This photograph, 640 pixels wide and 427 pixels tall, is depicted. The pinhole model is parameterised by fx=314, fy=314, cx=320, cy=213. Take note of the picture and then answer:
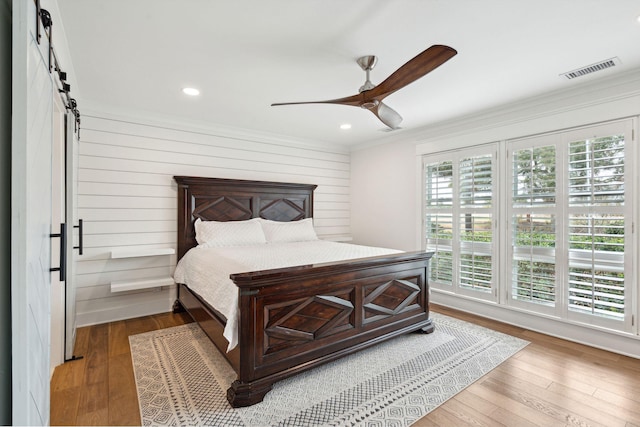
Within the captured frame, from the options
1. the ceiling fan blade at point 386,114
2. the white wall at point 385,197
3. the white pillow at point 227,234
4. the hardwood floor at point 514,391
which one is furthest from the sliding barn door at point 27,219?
the white wall at point 385,197

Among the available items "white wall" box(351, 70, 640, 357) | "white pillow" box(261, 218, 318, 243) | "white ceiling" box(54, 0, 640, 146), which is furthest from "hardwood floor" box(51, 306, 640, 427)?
"white ceiling" box(54, 0, 640, 146)

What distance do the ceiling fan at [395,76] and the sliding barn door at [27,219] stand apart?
69.5 inches

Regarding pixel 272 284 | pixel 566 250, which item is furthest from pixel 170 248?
pixel 566 250

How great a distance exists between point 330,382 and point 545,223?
2718mm

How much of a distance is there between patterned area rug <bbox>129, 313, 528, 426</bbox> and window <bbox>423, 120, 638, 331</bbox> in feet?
2.31

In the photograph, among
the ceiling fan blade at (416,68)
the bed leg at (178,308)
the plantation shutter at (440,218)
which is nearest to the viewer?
the ceiling fan blade at (416,68)

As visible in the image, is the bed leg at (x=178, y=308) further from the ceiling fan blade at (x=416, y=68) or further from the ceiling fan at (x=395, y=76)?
the ceiling fan blade at (x=416, y=68)

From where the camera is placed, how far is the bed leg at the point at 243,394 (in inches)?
79.5

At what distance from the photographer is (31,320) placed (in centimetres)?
115

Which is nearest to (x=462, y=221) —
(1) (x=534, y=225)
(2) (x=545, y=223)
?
(1) (x=534, y=225)

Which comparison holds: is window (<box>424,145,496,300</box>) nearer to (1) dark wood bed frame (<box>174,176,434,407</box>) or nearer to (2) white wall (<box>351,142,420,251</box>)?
(2) white wall (<box>351,142,420,251</box>)

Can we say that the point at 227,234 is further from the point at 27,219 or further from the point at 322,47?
the point at 27,219

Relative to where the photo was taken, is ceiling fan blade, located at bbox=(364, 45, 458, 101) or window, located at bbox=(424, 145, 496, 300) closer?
ceiling fan blade, located at bbox=(364, 45, 458, 101)

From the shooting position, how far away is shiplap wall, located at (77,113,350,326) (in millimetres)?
3492
